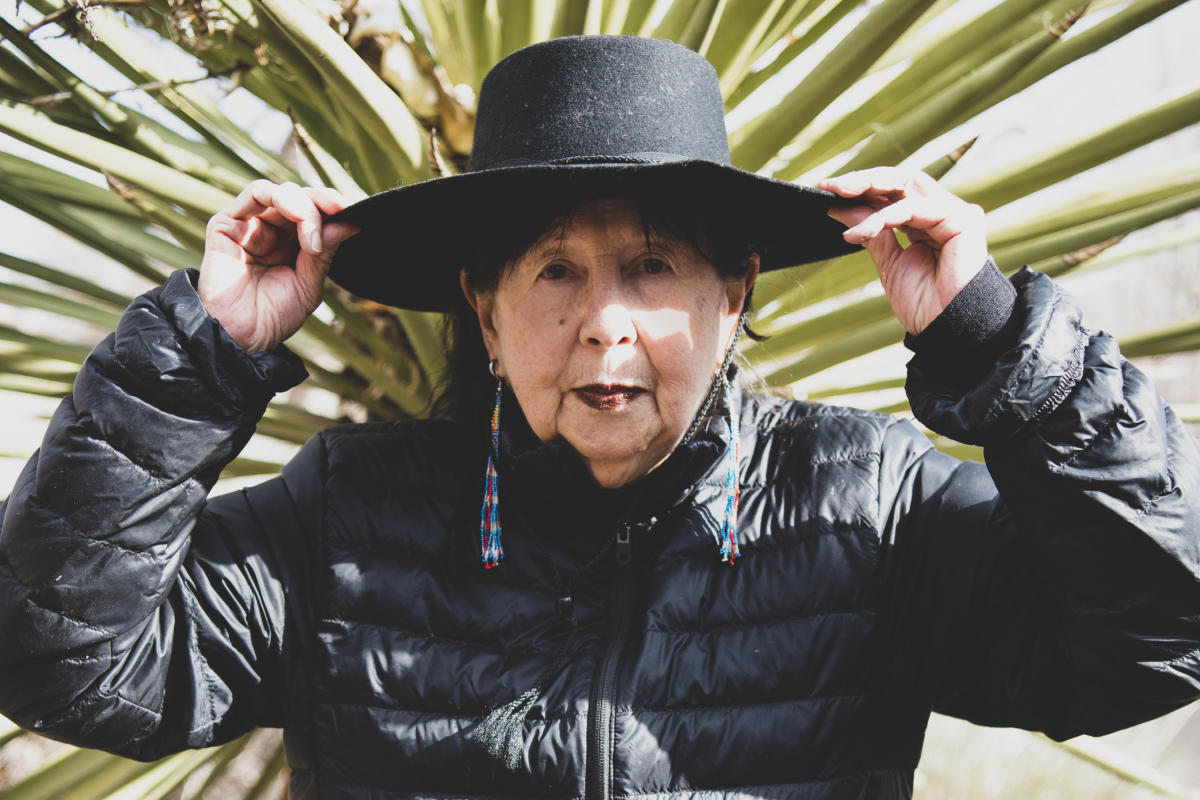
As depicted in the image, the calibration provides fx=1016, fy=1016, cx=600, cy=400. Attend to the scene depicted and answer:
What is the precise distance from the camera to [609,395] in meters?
1.35

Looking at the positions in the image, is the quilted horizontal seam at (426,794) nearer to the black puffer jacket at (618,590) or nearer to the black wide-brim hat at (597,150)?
the black puffer jacket at (618,590)

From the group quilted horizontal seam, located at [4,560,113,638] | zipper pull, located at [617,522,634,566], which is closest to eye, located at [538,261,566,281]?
zipper pull, located at [617,522,634,566]

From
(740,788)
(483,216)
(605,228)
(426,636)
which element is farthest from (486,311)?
(740,788)

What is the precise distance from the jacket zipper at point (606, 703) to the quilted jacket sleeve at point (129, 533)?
52 centimetres

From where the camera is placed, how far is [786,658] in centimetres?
132

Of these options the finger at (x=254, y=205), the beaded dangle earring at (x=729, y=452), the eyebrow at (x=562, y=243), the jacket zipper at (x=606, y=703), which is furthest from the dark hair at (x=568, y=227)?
the jacket zipper at (x=606, y=703)

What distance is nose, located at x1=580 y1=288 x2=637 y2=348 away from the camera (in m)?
1.32

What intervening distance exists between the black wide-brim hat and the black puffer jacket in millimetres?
288

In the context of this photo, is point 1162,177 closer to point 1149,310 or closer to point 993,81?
point 993,81

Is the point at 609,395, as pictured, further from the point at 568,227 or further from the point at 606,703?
the point at 606,703

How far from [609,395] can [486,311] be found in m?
0.29

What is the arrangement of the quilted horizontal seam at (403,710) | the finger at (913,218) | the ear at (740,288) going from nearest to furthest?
the finger at (913,218) → the quilted horizontal seam at (403,710) → the ear at (740,288)

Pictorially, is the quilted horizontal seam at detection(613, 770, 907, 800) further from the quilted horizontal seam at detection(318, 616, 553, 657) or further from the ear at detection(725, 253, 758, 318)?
the ear at detection(725, 253, 758, 318)

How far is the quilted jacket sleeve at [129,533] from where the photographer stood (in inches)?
49.0
